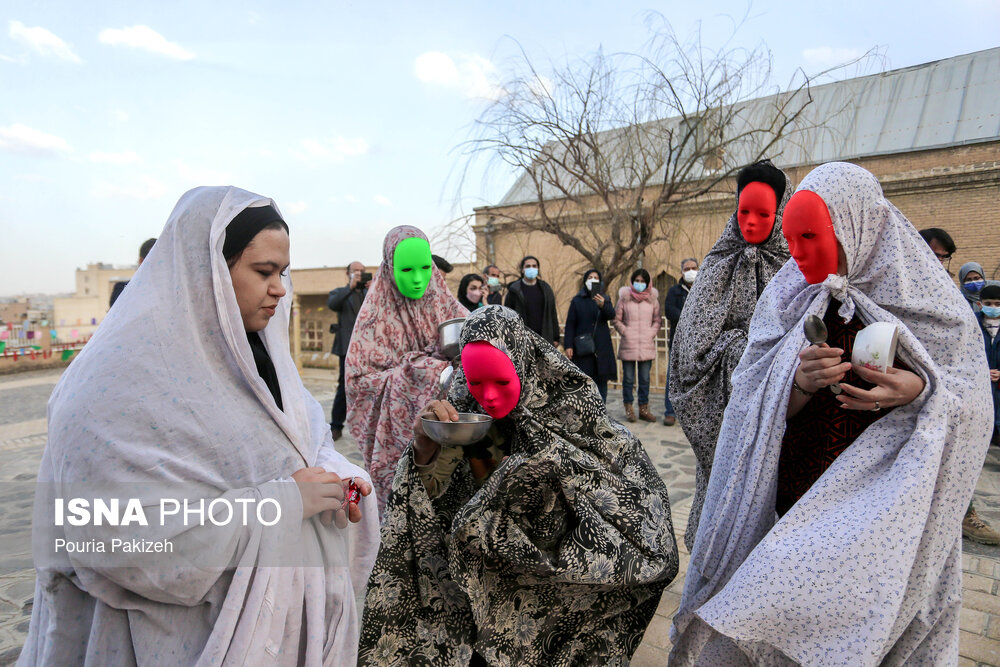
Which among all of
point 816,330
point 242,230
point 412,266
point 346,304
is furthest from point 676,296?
point 242,230

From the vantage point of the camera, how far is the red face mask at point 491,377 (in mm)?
2352

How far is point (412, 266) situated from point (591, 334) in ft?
13.9

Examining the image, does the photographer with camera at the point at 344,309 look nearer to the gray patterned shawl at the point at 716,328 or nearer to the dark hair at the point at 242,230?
the gray patterned shawl at the point at 716,328

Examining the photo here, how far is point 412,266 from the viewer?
4035mm

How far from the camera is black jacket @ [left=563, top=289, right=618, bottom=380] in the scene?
7.88 meters

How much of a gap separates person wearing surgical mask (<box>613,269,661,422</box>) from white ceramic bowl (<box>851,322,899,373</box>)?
21.1 ft

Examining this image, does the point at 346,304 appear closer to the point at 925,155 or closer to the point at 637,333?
the point at 637,333

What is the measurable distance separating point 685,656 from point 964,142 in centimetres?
2041

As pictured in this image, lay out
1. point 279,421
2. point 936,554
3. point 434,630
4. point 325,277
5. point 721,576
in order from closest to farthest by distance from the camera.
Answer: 1. point 279,421
2. point 936,554
3. point 721,576
4. point 434,630
5. point 325,277

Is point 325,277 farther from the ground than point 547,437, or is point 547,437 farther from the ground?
point 325,277

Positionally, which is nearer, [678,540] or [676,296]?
[678,540]

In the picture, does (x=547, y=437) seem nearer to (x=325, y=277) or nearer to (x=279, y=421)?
(x=279, y=421)

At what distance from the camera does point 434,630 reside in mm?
2387

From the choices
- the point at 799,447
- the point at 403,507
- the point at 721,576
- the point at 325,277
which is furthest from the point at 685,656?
the point at 325,277
